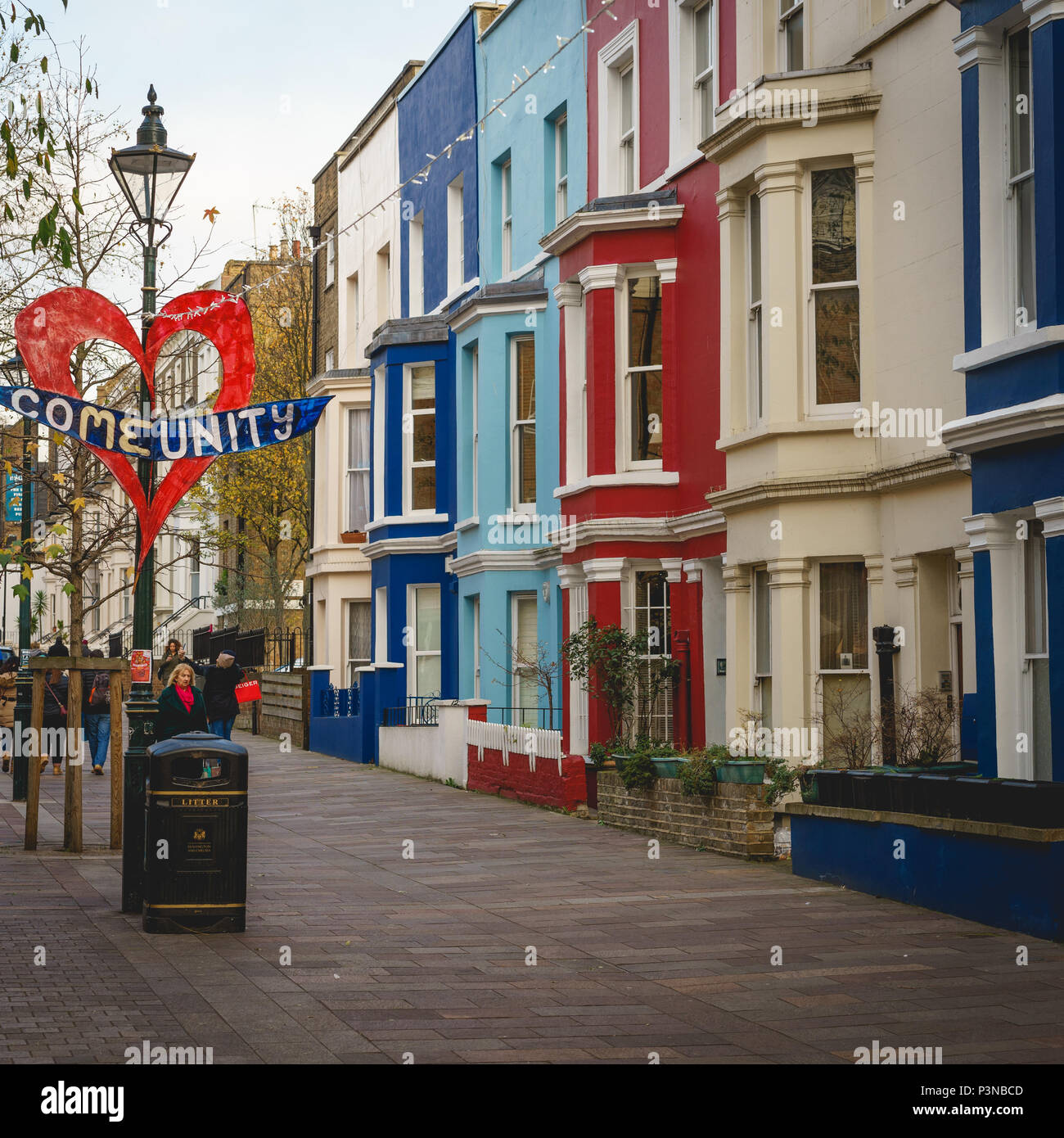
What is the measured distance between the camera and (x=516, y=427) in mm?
23828

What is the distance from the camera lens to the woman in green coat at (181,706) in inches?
635

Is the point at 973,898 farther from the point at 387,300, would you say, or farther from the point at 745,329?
the point at 387,300

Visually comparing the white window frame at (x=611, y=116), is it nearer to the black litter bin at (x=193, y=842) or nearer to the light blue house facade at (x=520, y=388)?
the light blue house facade at (x=520, y=388)

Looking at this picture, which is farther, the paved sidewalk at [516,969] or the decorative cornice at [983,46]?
the decorative cornice at [983,46]

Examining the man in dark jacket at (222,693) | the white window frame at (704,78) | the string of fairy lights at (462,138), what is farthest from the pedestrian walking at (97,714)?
the white window frame at (704,78)

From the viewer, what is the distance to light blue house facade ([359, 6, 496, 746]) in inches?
1068

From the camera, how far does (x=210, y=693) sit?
22.4 meters

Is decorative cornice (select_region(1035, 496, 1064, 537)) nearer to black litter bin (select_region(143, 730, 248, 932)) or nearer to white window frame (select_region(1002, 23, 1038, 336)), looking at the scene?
white window frame (select_region(1002, 23, 1038, 336))

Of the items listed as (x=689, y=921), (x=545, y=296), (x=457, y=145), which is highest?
(x=457, y=145)

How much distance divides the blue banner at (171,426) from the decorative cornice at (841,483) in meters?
4.72

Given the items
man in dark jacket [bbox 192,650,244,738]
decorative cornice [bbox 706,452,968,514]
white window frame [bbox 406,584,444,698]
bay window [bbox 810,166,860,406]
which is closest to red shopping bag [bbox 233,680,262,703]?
man in dark jacket [bbox 192,650,244,738]

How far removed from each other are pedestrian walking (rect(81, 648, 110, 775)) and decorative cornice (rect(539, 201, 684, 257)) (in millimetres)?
9042

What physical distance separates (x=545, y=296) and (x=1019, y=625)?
1217 cm
